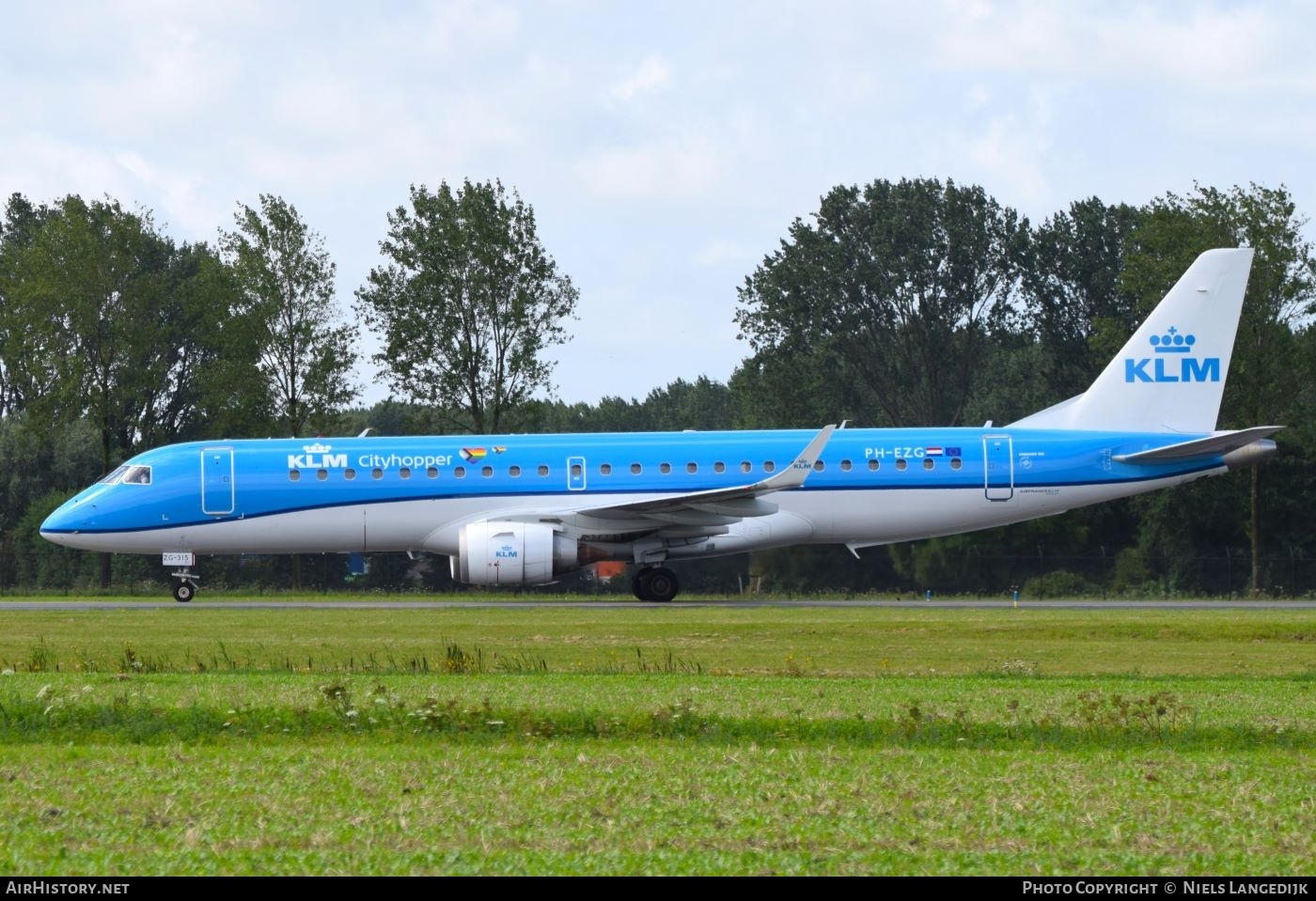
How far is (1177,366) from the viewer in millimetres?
33062

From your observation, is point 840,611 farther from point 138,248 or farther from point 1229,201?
point 138,248

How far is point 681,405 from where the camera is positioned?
106938 mm

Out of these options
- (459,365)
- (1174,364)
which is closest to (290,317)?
(459,365)

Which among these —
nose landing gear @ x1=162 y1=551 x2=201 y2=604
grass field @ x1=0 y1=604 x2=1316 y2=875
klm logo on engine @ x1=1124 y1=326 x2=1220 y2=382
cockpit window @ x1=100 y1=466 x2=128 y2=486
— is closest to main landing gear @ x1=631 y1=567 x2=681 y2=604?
nose landing gear @ x1=162 y1=551 x2=201 y2=604

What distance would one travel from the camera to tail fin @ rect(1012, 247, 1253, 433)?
1289 inches

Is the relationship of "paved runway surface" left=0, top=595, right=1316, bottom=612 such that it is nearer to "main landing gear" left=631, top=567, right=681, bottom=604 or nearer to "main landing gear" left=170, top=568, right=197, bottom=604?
"main landing gear" left=631, top=567, right=681, bottom=604

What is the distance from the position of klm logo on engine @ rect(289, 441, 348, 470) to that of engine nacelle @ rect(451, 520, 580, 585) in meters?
3.11

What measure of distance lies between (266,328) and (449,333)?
17.4ft

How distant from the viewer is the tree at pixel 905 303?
6397 cm

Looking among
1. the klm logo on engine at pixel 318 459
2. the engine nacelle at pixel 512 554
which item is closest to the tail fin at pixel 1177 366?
the engine nacelle at pixel 512 554

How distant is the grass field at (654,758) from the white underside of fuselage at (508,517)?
37.6 ft

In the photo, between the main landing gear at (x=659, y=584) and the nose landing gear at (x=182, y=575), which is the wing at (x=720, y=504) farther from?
the nose landing gear at (x=182, y=575)

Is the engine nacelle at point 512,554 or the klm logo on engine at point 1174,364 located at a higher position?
the klm logo on engine at point 1174,364
